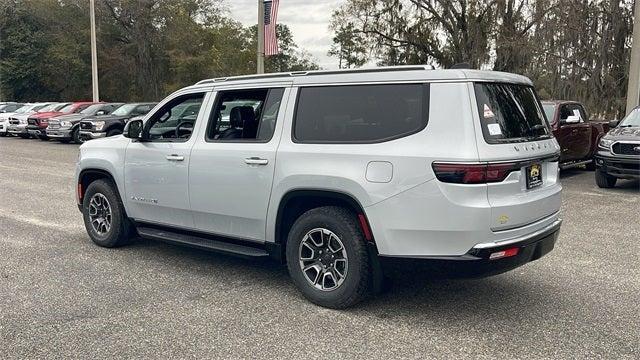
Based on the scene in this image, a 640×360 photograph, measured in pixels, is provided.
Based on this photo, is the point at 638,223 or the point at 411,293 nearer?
the point at 411,293

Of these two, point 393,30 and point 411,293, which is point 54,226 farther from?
point 393,30

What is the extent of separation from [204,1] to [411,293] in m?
43.9

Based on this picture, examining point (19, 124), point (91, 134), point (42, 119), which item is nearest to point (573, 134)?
point (91, 134)

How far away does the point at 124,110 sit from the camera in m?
21.8

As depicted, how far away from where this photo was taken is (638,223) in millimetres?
7949

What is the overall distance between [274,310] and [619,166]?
339 inches

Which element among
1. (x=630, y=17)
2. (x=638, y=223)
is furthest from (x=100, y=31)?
(x=638, y=223)

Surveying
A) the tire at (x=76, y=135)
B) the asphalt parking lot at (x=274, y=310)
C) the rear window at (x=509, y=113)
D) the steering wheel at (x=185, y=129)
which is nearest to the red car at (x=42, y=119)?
the tire at (x=76, y=135)

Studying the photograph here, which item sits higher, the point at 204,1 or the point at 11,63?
the point at 204,1

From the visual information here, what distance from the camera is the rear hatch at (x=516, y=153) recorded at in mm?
3922

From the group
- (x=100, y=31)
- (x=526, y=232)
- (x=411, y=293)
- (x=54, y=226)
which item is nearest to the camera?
(x=526, y=232)

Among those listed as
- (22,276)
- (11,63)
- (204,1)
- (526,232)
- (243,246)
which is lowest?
(22,276)

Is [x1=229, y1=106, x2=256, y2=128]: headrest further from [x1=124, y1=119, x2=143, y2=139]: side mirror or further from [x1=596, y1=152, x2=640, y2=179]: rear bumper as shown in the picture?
[x1=596, y1=152, x2=640, y2=179]: rear bumper

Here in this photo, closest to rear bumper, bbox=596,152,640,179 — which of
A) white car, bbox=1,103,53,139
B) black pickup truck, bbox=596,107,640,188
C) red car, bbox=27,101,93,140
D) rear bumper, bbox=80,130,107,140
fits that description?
black pickup truck, bbox=596,107,640,188
